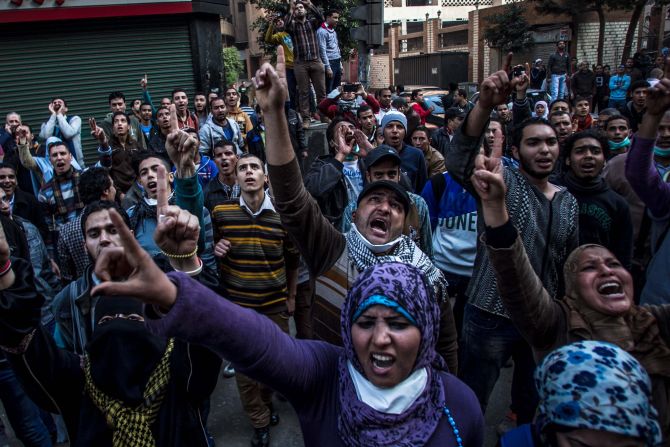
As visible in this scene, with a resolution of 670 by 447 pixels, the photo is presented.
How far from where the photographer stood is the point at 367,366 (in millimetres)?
1708

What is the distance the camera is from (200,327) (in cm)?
147

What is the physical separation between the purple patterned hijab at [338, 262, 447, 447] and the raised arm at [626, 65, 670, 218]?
5.53 feet

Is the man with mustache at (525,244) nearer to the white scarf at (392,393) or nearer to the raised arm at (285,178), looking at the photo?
the raised arm at (285,178)

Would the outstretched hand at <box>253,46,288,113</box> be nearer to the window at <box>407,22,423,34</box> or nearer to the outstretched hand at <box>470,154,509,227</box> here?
the outstretched hand at <box>470,154,509,227</box>

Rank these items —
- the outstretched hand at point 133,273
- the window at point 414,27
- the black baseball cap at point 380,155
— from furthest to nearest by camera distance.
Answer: the window at point 414,27 < the black baseball cap at point 380,155 < the outstretched hand at point 133,273

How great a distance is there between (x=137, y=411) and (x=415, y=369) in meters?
1.07

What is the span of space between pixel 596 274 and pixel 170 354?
5.54 feet

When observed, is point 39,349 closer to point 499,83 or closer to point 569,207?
point 499,83

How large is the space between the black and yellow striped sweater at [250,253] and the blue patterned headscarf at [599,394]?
233cm

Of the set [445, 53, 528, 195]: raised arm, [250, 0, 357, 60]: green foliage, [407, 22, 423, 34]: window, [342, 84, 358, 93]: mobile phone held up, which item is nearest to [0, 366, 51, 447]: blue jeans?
[445, 53, 528, 195]: raised arm

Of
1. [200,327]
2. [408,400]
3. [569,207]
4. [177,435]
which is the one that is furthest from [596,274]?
[177,435]

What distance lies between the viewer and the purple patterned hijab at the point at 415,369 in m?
1.62

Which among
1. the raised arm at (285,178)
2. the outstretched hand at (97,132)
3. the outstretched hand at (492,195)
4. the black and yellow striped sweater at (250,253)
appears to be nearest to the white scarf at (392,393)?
the outstretched hand at (492,195)

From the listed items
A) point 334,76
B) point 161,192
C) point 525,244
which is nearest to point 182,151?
point 161,192
